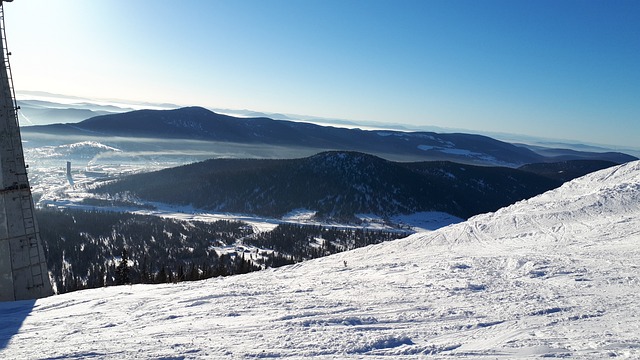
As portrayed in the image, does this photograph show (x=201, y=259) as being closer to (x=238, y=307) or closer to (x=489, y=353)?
(x=238, y=307)

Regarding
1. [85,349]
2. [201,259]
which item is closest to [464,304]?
[85,349]

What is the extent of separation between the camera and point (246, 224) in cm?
13712

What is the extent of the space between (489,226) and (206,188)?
18111 centimetres

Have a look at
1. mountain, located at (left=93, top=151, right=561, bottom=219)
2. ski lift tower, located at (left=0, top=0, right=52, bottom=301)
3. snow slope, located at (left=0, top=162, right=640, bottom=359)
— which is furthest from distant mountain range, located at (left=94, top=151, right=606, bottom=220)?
ski lift tower, located at (left=0, top=0, right=52, bottom=301)

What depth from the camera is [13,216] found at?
1430 cm

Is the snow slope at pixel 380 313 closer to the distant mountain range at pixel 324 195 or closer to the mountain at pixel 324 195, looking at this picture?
the distant mountain range at pixel 324 195

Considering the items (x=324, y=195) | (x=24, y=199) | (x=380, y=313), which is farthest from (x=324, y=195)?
(x=380, y=313)

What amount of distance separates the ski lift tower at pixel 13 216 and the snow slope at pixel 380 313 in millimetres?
2247

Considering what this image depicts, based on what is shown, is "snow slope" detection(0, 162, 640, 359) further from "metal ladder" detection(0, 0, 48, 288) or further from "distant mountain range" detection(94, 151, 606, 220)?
"distant mountain range" detection(94, 151, 606, 220)

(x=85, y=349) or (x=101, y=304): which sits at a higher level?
(x=85, y=349)

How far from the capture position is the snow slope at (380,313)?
26.4ft

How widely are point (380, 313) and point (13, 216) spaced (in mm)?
14059

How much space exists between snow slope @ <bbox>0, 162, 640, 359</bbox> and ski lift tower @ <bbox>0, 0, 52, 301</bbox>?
2.25 metres

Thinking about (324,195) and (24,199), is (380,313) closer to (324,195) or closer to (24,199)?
(24,199)
